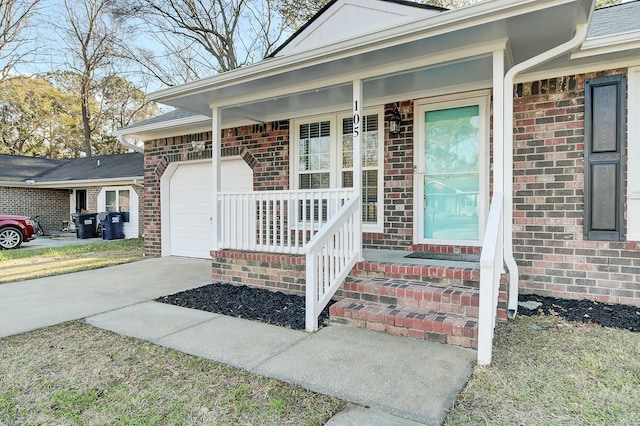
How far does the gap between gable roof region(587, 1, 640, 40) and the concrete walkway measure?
3.97 metres

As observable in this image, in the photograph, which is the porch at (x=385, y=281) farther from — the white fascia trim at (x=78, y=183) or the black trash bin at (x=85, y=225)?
the black trash bin at (x=85, y=225)

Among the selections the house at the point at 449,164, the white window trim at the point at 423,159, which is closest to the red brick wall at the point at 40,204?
the house at the point at 449,164

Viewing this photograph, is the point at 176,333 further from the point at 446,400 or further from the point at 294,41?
the point at 294,41

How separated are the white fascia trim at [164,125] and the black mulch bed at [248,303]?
3264 mm

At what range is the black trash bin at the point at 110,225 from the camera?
44.3 ft

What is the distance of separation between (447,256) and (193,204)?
5585 millimetres

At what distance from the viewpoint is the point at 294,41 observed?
759 cm

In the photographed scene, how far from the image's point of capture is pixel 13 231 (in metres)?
10.9

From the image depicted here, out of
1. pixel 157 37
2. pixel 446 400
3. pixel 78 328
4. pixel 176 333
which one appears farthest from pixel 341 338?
pixel 157 37

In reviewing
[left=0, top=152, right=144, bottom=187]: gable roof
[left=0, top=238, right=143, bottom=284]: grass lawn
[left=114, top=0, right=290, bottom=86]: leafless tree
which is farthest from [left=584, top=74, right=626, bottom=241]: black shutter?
[left=114, top=0, right=290, bottom=86]: leafless tree

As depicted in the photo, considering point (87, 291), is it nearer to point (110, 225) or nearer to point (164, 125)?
point (164, 125)

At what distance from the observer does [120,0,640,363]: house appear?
3582 mm

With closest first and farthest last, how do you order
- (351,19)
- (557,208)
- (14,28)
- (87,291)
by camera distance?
(557,208) < (87,291) < (351,19) < (14,28)

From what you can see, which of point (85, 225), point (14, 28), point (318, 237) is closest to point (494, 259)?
point (318, 237)
